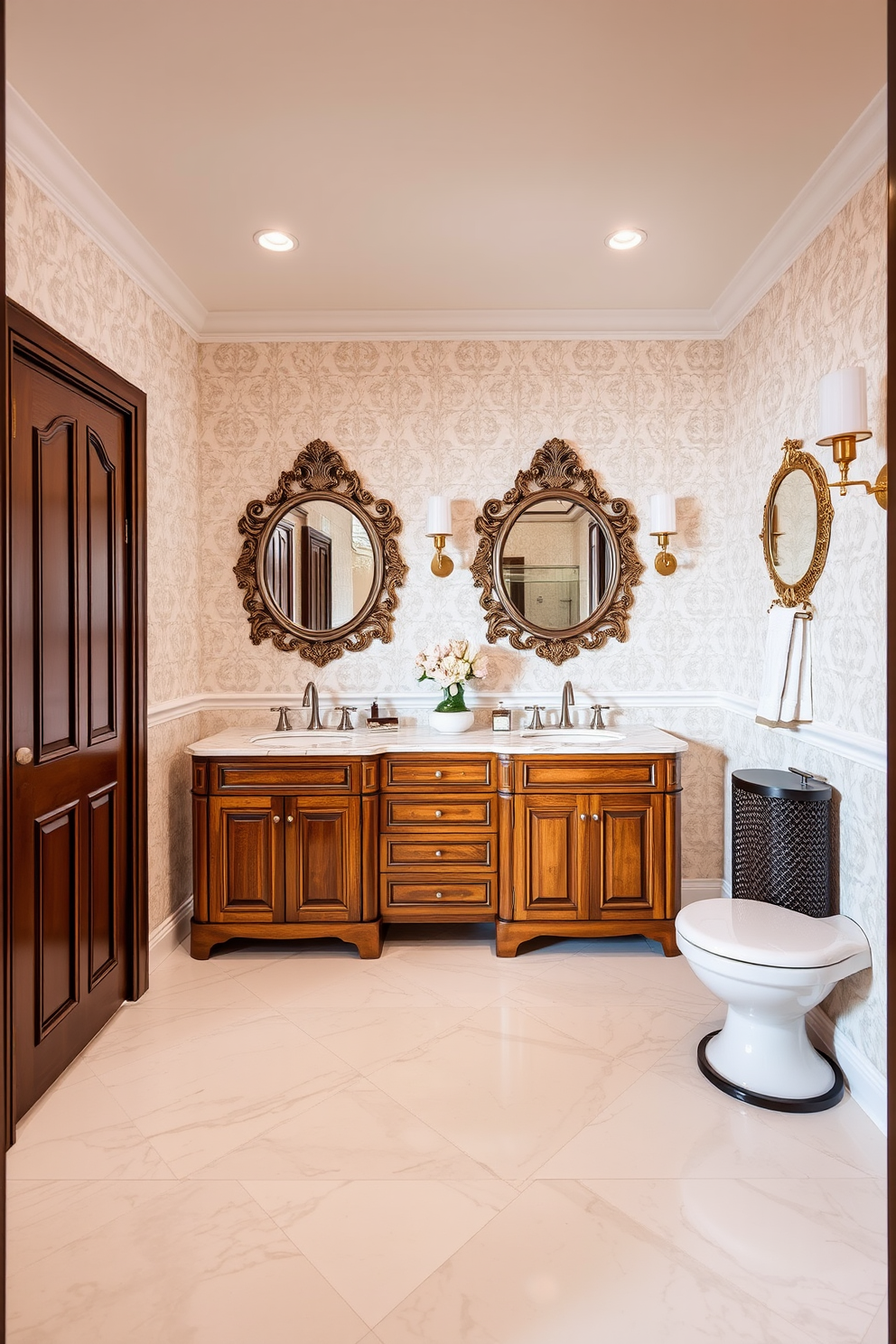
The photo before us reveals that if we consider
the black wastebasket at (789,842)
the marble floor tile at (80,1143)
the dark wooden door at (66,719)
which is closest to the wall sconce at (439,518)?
the dark wooden door at (66,719)

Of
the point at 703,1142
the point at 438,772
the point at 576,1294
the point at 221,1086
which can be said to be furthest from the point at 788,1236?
the point at 438,772

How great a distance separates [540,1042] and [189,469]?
2.66 m

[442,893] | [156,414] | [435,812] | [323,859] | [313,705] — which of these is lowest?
[442,893]

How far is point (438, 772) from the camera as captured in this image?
130 inches

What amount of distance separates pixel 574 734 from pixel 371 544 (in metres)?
1.23

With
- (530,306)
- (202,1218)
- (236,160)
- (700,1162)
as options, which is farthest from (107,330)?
(700,1162)

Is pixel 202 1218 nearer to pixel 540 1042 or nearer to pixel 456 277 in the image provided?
pixel 540 1042

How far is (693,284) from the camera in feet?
11.0

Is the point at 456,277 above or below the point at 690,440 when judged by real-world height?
above

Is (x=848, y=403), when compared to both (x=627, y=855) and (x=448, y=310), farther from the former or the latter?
(x=448, y=310)

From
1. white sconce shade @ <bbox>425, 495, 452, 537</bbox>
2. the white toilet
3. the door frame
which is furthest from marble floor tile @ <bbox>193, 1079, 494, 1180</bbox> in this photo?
white sconce shade @ <bbox>425, 495, 452, 537</bbox>

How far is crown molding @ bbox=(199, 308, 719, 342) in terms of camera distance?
142 inches

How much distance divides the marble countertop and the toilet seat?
0.81 m

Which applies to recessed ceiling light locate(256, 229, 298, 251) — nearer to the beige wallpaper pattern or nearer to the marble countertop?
the beige wallpaper pattern
